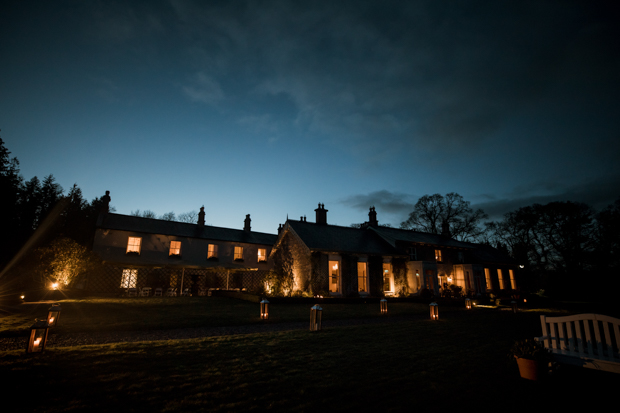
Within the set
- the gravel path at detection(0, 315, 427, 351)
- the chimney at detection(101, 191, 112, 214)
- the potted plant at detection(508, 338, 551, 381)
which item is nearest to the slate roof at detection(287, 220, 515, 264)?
the gravel path at detection(0, 315, 427, 351)

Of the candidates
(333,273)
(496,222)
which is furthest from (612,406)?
(496,222)

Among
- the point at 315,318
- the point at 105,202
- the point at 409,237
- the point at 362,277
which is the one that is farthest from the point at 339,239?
the point at 105,202

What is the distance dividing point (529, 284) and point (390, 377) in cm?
3871

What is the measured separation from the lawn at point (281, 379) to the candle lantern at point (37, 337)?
0.81 feet

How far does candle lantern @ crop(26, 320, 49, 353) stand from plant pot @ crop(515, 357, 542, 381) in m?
8.81

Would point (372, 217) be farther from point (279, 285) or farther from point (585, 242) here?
point (585, 242)

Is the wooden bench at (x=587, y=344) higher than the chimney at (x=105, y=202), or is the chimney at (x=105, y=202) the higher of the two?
the chimney at (x=105, y=202)

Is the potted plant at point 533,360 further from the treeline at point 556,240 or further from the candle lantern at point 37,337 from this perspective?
the treeline at point 556,240

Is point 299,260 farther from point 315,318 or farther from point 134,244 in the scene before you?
point 134,244

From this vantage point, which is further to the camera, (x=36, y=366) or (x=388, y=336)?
(x=388, y=336)

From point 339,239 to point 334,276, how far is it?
3311mm

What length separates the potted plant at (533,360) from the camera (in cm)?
455

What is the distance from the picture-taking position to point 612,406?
3.72 meters

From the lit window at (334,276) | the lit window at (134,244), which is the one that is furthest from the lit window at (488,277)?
the lit window at (134,244)
